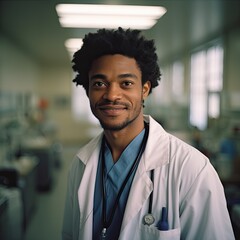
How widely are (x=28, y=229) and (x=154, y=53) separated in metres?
2.30

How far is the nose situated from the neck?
14 cm

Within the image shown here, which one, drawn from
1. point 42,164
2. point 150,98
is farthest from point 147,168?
point 42,164

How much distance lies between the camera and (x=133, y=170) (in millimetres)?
1033

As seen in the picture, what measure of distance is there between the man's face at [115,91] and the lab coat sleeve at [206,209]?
0.98ft

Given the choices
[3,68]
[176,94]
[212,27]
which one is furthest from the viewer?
[176,94]

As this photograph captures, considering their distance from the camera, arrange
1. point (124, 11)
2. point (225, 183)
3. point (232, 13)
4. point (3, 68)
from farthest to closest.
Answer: point (3, 68) < point (232, 13) < point (225, 183) < point (124, 11)

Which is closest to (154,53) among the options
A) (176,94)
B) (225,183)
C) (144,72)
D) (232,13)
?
(144,72)

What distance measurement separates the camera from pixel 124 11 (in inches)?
83.0

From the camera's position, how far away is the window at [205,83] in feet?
9.31

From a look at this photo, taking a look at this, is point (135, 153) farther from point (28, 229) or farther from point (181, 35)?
point (181, 35)

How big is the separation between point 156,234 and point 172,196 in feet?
0.41

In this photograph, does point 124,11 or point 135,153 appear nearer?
point 135,153

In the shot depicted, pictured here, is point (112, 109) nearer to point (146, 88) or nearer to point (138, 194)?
point (146, 88)

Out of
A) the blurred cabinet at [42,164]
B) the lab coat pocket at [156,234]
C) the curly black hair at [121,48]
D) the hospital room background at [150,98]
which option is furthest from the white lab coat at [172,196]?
the blurred cabinet at [42,164]
